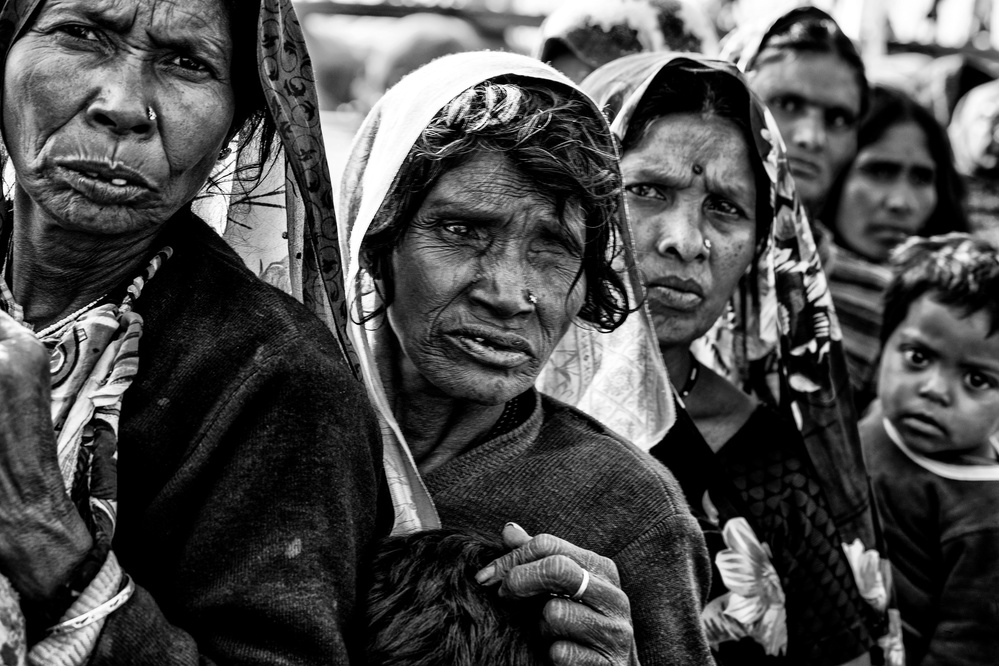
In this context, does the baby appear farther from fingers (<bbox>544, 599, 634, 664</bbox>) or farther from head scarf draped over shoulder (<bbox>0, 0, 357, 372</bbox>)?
head scarf draped over shoulder (<bbox>0, 0, 357, 372</bbox>)

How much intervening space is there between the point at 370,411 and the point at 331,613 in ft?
1.08

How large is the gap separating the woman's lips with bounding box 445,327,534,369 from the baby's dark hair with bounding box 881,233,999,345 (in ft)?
6.76

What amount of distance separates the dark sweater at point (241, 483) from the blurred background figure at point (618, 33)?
2670 millimetres

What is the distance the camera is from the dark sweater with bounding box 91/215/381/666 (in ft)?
5.45

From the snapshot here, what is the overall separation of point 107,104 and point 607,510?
1153 mm

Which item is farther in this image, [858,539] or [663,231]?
[858,539]

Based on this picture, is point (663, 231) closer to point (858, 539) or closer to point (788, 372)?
point (788, 372)

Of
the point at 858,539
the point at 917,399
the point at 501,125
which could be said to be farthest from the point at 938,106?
the point at 501,125

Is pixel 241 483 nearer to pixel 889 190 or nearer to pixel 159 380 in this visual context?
pixel 159 380

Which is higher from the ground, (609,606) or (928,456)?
(609,606)

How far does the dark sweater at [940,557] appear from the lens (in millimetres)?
3475

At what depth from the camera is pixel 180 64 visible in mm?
1885

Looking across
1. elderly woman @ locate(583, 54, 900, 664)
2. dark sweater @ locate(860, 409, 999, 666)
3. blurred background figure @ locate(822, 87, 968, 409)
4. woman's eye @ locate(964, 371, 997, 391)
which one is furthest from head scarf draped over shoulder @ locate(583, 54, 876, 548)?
blurred background figure @ locate(822, 87, 968, 409)

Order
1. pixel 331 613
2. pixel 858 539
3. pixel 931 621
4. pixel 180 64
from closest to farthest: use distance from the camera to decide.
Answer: pixel 331 613 → pixel 180 64 → pixel 858 539 → pixel 931 621
